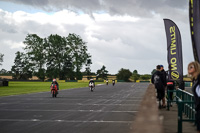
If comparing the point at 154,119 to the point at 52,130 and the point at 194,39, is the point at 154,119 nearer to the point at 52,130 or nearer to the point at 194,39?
the point at 52,130

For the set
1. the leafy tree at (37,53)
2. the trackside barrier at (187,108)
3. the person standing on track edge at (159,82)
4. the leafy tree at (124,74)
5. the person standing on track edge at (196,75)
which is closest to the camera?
the person standing on track edge at (196,75)

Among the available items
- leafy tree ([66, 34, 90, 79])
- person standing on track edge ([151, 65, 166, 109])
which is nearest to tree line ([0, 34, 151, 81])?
leafy tree ([66, 34, 90, 79])

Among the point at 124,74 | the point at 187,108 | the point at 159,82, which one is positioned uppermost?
the point at 124,74

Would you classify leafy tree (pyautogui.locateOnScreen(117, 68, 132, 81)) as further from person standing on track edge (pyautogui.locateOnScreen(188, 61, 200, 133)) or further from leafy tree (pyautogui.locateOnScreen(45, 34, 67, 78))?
person standing on track edge (pyautogui.locateOnScreen(188, 61, 200, 133))

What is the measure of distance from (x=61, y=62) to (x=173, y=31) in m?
102

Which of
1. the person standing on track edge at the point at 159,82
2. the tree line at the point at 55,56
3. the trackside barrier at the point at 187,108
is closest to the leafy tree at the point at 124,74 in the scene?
the tree line at the point at 55,56

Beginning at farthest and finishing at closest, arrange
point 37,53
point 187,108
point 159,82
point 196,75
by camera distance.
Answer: point 37,53
point 159,82
point 187,108
point 196,75

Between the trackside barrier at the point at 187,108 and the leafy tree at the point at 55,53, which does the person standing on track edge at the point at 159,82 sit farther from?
the leafy tree at the point at 55,53

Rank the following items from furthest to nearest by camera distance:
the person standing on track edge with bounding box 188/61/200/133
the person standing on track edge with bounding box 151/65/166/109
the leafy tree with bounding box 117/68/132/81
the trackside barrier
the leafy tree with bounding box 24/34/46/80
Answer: the leafy tree with bounding box 117/68/132/81, the leafy tree with bounding box 24/34/46/80, the person standing on track edge with bounding box 151/65/166/109, the trackside barrier, the person standing on track edge with bounding box 188/61/200/133

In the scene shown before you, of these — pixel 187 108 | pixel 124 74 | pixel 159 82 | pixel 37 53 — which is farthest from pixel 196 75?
pixel 124 74

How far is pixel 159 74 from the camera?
510 inches

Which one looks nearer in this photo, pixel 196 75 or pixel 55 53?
pixel 196 75

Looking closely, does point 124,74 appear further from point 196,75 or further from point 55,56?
point 196,75

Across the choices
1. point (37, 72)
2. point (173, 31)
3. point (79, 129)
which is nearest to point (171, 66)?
point (173, 31)
